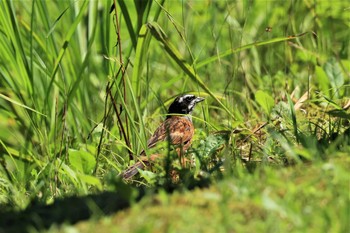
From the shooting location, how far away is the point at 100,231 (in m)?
3.38

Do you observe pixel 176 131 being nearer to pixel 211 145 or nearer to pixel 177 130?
pixel 177 130

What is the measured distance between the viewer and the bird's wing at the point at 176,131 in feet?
21.6

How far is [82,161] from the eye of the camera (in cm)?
576

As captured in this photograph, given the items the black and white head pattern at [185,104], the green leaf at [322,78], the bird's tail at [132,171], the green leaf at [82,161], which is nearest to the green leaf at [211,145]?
the bird's tail at [132,171]

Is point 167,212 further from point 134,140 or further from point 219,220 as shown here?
point 134,140

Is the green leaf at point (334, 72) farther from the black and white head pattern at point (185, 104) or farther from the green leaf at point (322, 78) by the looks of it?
the black and white head pattern at point (185, 104)

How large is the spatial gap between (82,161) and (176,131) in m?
1.24

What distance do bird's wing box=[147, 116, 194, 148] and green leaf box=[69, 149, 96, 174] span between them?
0.80 meters

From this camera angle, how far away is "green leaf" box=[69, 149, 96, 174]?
5.74m

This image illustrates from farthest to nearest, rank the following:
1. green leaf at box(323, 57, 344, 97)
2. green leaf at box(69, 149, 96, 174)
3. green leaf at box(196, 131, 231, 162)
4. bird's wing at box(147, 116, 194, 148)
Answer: green leaf at box(323, 57, 344, 97) < bird's wing at box(147, 116, 194, 148) < green leaf at box(69, 149, 96, 174) < green leaf at box(196, 131, 231, 162)

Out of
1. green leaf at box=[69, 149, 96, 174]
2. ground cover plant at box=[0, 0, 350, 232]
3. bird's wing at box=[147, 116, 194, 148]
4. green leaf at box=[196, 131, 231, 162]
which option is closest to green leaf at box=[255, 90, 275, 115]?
ground cover plant at box=[0, 0, 350, 232]

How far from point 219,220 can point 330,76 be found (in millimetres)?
3729

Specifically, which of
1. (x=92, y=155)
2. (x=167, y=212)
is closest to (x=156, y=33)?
(x=92, y=155)

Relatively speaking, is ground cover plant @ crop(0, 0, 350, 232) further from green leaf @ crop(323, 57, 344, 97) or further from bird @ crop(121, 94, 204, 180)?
bird @ crop(121, 94, 204, 180)
